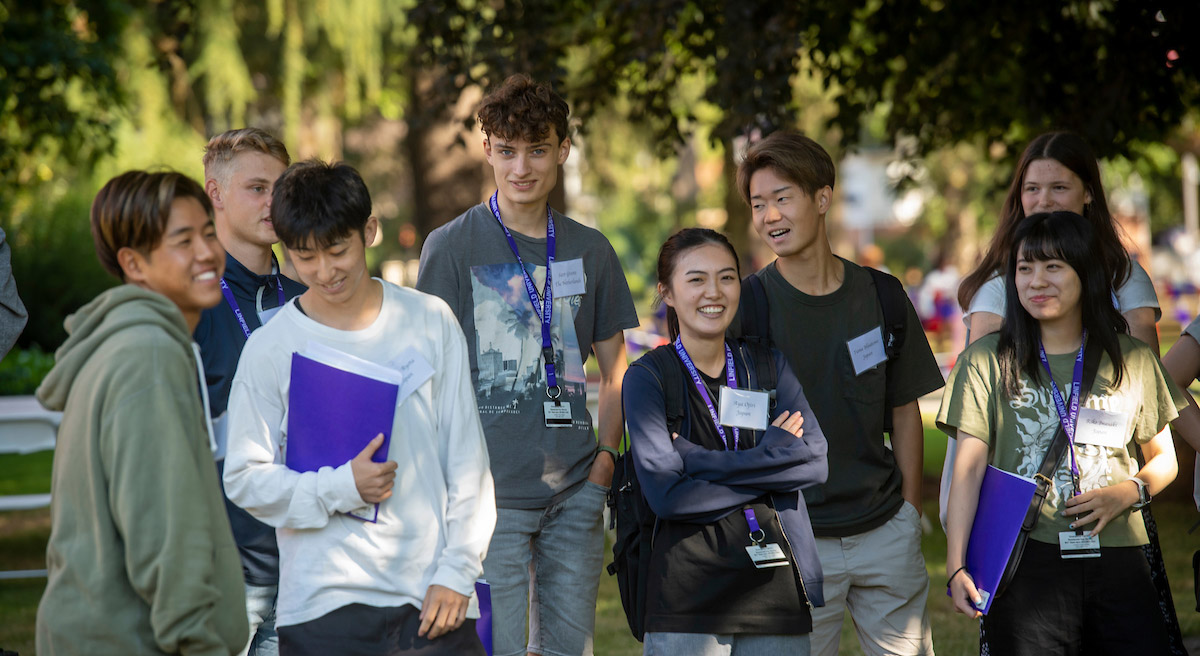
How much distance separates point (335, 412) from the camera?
2.64 m

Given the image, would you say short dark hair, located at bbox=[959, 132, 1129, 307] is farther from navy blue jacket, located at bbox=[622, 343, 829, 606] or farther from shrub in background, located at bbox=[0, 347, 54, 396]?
shrub in background, located at bbox=[0, 347, 54, 396]

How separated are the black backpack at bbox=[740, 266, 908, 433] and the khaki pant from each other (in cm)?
39

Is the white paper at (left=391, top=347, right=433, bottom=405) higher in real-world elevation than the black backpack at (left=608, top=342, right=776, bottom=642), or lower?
higher

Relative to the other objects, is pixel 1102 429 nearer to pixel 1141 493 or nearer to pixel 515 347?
pixel 1141 493

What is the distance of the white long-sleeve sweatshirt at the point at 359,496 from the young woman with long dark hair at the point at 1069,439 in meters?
1.56

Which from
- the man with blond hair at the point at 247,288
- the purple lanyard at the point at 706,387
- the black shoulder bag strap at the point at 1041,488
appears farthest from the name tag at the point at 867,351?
the man with blond hair at the point at 247,288

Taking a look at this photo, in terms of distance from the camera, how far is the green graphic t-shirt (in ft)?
10.8

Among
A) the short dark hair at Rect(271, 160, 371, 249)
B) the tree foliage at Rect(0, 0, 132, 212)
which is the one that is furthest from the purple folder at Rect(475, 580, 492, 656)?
the tree foliage at Rect(0, 0, 132, 212)

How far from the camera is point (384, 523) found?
265cm

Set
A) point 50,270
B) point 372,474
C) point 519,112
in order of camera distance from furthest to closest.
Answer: point 50,270 → point 519,112 → point 372,474

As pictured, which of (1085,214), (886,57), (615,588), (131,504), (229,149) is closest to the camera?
(131,504)

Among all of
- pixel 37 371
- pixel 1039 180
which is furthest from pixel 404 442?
pixel 37 371

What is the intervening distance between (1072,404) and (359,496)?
2118 millimetres

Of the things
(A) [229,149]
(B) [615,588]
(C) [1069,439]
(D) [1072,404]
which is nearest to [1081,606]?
(C) [1069,439]
